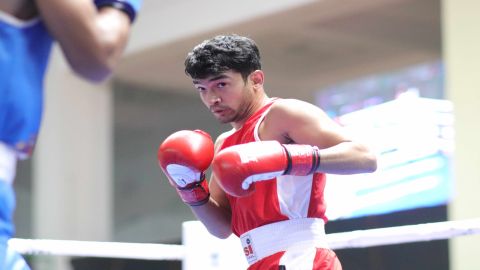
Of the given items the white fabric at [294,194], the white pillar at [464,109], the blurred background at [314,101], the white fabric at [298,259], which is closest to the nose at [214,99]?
the white fabric at [294,194]

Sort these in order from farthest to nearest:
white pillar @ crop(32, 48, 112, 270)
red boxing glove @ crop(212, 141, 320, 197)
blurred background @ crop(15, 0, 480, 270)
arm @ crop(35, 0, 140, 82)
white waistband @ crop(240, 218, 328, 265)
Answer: white pillar @ crop(32, 48, 112, 270)
blurred background @ crop(15, 0, 480, 270)
white waistband @ crop(240, 218, 328, 265)
red boxing glove @ crop(212, 141, 320, 197)
arm @ crop(35, 0, 140, 82)

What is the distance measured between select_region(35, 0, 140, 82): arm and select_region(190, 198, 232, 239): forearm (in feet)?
3.11

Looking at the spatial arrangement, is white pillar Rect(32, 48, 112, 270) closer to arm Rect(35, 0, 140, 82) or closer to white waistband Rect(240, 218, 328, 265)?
white waistband Rect(240, 218, 328, 265)

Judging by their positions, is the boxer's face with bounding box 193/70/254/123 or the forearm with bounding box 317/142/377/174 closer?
the forearm with bounding box 317/142/377/174

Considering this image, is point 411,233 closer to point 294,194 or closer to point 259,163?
point 294,194

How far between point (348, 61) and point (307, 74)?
0.43 metres

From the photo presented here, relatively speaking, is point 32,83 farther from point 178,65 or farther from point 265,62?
point 265,62

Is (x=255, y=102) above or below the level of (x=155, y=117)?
below

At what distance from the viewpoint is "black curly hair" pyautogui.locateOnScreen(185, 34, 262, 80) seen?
1.95 meters

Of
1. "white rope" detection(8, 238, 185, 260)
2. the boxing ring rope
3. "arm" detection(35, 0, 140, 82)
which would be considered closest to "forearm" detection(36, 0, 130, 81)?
"arm" detection(35, 0, 140, 82)

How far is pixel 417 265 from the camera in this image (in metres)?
4.12

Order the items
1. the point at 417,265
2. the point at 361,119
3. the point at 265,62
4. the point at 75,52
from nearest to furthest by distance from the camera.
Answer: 1. the point at 75,52
2. the point at 417,265
3. the point at 361,119
4. the point at 265,62

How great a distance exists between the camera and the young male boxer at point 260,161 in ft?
5.83

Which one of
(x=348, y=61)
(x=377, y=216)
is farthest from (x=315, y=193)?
(x=348, y=61)
